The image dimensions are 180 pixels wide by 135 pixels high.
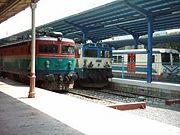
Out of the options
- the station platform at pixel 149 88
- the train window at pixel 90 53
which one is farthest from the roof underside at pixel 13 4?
the station platform at pixel 149 88

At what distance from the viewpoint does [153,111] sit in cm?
1230

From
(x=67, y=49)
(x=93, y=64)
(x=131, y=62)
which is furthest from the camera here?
(x=131, y=62)

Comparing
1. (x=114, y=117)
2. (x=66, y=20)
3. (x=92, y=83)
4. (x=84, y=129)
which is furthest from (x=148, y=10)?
(x=84, y=129)

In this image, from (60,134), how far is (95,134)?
70cm

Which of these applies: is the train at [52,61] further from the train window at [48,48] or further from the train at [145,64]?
the train at [145,64]

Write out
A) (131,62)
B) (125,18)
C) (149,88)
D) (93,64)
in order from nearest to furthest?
1. (149,88)
2. (93,64)
3. (125,18)
4. (131,62)

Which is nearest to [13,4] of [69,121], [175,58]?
[69,121]

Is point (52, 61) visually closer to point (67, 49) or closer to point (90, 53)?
point (67, 49)

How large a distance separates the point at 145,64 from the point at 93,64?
18.8 feet

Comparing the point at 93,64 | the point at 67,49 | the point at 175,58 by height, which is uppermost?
the point at 67,49

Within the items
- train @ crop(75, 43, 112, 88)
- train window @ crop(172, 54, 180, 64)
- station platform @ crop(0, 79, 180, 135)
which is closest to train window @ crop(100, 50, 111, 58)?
train @ crop(75, 43, 112, 88)

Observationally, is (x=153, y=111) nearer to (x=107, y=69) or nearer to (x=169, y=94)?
(x=169, y=94)

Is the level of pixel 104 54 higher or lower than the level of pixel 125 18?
lower

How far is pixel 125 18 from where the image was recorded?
2364 centimetres
